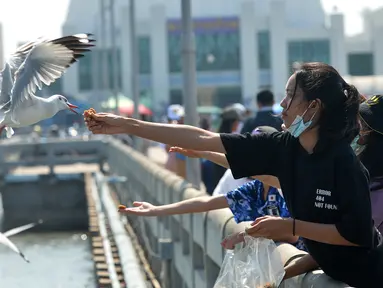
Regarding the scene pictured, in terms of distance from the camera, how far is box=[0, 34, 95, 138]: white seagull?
18.3 ft

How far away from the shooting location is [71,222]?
2514cm

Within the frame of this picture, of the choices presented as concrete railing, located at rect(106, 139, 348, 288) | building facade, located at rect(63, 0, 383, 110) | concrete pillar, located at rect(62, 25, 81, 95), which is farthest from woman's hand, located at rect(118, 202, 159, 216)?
concrete pillar, located at rect(62, 25, 81, 95)

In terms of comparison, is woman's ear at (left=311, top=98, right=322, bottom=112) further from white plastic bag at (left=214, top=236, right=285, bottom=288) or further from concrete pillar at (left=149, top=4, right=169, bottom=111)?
concrete pillar at (left=149, top=4, right=169, bottom=111)

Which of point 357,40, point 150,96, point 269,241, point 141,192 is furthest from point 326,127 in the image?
A: point 357,40

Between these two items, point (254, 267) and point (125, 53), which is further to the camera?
point (125, 53)

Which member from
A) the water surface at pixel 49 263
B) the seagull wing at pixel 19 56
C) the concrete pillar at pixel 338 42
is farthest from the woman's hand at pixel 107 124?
the concrete pillar at pixel 338 42

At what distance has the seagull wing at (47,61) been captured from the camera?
5781 millimetres

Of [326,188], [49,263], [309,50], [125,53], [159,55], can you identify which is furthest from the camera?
[309,50]

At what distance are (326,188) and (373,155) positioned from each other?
0.81 metres

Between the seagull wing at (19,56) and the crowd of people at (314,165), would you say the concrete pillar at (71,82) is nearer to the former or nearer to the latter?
the seagull wing at (19,56)

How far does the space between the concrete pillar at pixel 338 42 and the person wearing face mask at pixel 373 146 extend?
67.2 meters

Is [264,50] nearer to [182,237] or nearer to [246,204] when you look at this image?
[182,237]

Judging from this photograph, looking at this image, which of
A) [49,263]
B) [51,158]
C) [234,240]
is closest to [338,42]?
[51,158]

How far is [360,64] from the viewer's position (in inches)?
3118
